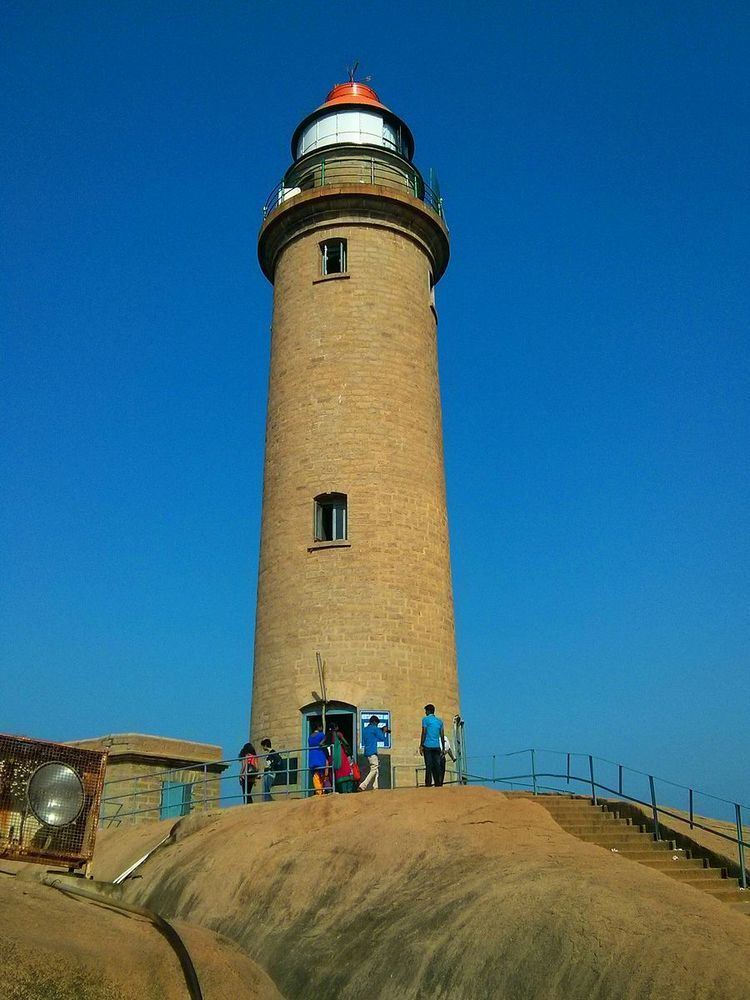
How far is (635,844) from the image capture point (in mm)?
14586

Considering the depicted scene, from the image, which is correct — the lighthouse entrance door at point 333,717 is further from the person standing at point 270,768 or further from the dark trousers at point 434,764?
the dark trousers at point 434,764

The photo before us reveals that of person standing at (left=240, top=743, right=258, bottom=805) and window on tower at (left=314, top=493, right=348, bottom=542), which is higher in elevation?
window on tower at (left=314, top=493, right=348, bottom=542)

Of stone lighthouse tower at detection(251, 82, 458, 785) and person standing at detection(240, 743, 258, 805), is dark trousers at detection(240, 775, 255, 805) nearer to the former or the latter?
person standing at detection(240, 743, 258, 805)

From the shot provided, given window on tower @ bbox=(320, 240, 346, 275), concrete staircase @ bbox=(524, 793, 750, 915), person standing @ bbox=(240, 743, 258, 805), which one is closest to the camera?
concrete staircase @ bbox=(524, 793, 750, 915)

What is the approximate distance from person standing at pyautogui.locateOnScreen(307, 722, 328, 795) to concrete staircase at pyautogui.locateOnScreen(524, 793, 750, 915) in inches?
141

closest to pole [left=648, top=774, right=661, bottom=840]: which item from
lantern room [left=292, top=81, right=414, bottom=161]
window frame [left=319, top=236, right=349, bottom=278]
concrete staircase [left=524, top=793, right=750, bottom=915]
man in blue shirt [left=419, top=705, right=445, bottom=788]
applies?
concrete staircase [left=524, top=793, right=750, bottom=915]

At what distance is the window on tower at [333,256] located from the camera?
2366cm

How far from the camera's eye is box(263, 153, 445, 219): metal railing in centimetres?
2408

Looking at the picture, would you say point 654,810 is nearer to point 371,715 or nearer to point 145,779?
point 371,715

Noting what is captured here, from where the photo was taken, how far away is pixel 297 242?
79.4 feet

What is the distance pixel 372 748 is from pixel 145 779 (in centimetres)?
781

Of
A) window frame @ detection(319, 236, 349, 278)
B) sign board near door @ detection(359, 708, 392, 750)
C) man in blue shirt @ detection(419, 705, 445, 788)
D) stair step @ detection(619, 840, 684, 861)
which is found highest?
window frame @ detection(319, 236, 349, 278)

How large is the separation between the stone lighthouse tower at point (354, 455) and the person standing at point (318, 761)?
917 mm

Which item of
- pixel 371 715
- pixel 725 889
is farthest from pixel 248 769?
pixel 725 889
